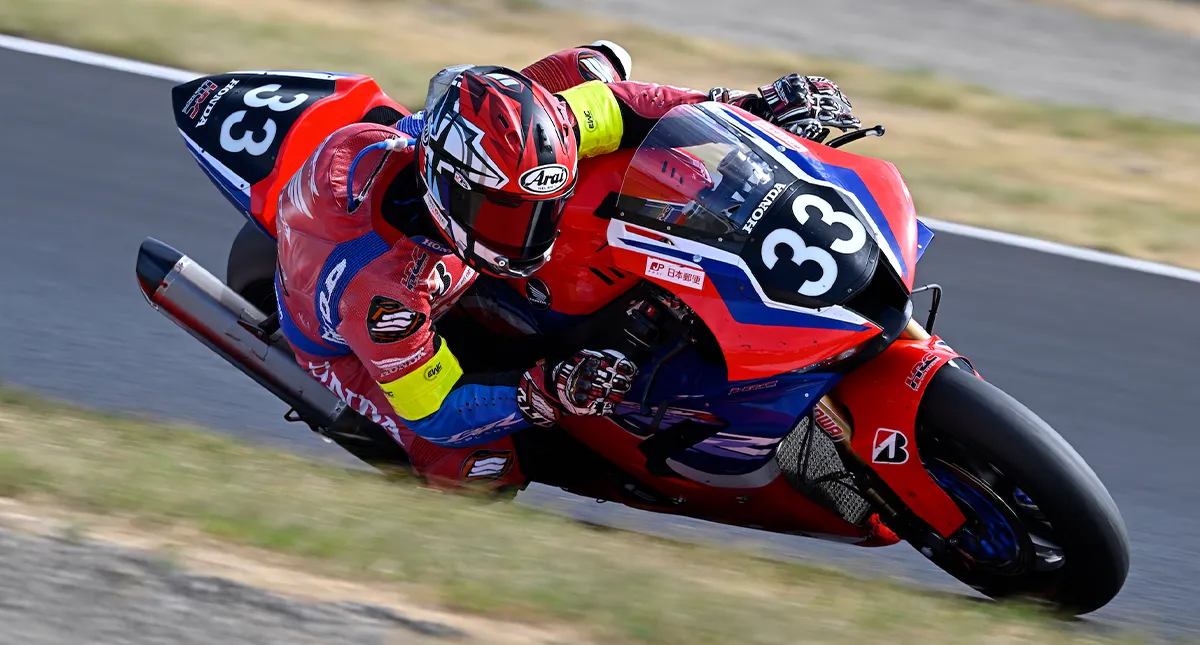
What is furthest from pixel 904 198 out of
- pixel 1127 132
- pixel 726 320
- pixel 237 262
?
pixel 1127 132

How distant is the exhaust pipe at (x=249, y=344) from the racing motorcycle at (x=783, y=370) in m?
0.10

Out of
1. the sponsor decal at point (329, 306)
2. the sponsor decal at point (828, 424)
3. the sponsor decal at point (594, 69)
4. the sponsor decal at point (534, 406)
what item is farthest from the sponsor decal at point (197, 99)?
the sponsor decal at point (828, 424)

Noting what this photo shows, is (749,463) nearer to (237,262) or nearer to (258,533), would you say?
(258,533)

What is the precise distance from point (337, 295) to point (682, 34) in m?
6.56

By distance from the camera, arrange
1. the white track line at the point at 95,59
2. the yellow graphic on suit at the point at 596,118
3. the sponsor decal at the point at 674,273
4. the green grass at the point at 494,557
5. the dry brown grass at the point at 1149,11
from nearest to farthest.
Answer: the green grass at the point at 494,557, the sponsor decal at the point at 674,273, the yellow graphic on suit at the point at 596,118, the white track line at the point at 95,59, the dry brown grass at the point at 1149,11

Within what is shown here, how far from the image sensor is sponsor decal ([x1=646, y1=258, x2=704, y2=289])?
3.21 metres

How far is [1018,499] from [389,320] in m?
1.57

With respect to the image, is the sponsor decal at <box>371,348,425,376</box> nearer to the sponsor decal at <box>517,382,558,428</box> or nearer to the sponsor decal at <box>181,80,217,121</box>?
the sponsor decal at <box>517,382,558,428</box>

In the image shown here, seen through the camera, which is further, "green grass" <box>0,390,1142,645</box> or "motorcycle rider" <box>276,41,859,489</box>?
"motorcycle rider" <box>276,41,859,489</box>

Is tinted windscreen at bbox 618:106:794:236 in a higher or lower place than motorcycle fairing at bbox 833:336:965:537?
higher

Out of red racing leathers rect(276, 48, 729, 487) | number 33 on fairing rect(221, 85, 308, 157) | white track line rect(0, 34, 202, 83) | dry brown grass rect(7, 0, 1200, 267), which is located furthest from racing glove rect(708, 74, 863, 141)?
white track line rect(0, 34, 202, 83)

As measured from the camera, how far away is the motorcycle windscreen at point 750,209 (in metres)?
3.11

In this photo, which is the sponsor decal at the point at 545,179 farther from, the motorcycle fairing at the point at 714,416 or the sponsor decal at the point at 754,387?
the sponsor decal at the point at 754,387

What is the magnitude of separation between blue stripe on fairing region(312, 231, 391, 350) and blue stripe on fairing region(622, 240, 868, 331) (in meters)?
0.83
